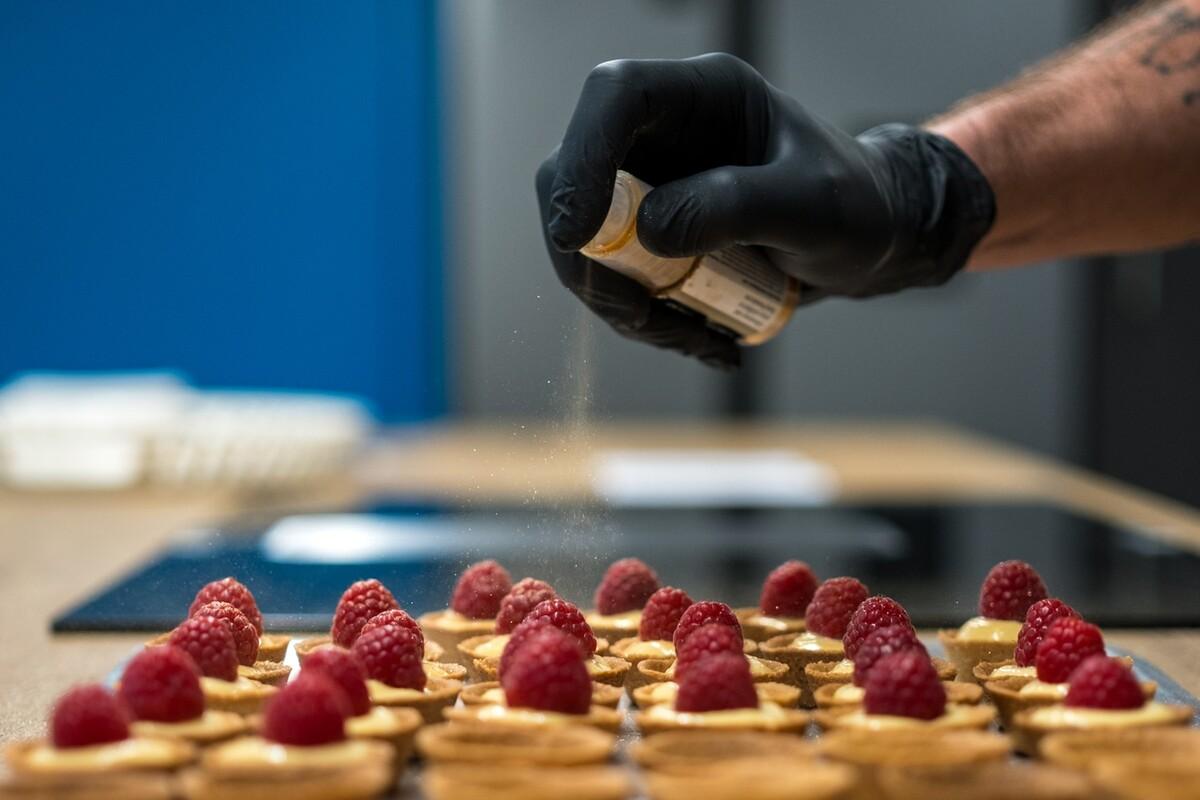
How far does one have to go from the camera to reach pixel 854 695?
4.48ft

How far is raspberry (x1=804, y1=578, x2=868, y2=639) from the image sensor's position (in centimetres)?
162

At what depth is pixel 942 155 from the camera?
1920mm

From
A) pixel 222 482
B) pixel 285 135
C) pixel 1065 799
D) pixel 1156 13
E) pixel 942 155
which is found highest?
pixel 285 135

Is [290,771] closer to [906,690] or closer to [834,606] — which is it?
[906,690]

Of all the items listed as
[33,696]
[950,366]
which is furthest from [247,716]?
[950,366]

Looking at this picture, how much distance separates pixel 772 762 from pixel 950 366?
517 cm

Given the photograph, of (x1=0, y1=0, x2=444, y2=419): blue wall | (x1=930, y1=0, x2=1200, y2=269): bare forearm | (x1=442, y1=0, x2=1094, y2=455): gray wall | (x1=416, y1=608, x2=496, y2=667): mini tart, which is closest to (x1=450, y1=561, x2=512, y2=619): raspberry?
(x1=416, y1=608, x2=496, y2=667): mini tart

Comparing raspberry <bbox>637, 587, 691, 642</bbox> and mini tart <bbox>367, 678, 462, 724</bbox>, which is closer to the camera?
mini tart <bbox>367, 678, 462, 724</bbox>

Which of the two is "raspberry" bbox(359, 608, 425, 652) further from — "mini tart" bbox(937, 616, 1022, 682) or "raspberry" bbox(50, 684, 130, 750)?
"mini tart" bbox(937, 616, 1022, 682)

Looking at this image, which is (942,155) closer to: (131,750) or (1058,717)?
(1058,717)

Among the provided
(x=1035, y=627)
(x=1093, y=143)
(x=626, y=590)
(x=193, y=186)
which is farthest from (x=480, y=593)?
(x=193, y=186)

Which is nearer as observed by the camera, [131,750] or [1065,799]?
[1065,799]

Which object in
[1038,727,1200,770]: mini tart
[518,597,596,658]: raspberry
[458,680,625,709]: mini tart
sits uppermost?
[518,597,596,658]: raspberry

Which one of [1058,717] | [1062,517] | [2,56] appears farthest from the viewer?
[2,56]
